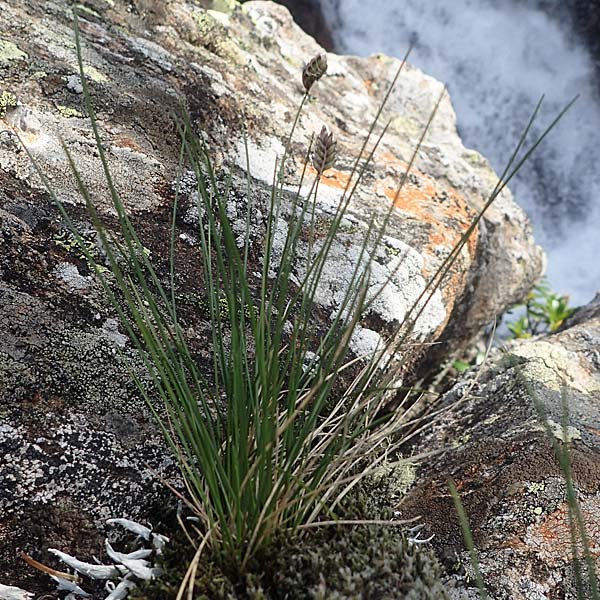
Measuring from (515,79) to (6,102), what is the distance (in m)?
6.75

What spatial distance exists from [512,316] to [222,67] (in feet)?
11.4

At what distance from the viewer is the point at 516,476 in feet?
4.85

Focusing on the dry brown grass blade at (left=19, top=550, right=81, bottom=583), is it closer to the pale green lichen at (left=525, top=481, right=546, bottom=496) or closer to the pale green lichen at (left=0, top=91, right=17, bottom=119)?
the pale green lichen at (left=525, top=481, right=546, bottom=496)

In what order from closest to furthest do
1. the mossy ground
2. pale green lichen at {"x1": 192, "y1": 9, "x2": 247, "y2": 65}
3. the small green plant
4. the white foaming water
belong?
the mossy ground
pale green lichen at {"x1": 192, "y1": 9, "x2": 247, "y2": 65}
the small green plant
the white foaming water

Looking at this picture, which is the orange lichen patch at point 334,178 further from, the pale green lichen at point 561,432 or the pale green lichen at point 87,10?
the pale green lichen at point 561,432

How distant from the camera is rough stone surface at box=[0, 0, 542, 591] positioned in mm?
1216

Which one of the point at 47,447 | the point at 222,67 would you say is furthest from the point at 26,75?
the point at 47,447

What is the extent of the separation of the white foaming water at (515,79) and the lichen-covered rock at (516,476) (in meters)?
4.77

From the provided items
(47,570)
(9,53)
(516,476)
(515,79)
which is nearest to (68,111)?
Result: (9,53)

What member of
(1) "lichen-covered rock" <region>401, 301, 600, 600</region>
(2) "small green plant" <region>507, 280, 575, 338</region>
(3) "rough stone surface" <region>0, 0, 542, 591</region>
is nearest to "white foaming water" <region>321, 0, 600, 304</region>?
(2) "small green plant" <region>507, 280, 575, 338</region>

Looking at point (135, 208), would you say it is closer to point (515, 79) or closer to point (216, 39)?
point (216, 39)

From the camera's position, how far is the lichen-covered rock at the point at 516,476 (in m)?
1.27

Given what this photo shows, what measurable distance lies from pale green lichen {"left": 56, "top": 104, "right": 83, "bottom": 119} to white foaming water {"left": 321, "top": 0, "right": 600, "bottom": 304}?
524 centimetres

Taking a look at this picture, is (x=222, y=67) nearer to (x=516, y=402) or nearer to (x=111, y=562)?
(x=516, y=402)
